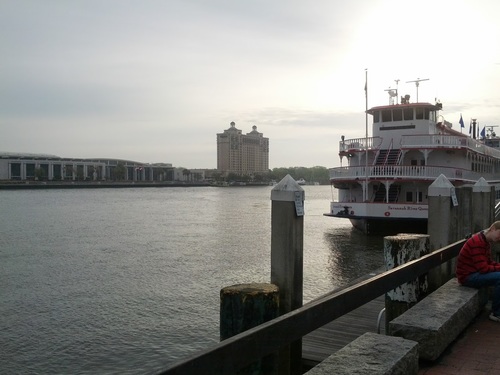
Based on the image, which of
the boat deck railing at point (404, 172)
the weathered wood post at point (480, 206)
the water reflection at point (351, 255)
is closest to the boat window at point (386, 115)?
the boat deck railing at point (404, 172)

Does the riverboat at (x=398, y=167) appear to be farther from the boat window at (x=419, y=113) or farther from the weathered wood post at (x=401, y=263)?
the weathered wood post at (x=401, y=263)

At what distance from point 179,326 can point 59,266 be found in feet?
35.5

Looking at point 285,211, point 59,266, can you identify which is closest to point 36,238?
point 59,266

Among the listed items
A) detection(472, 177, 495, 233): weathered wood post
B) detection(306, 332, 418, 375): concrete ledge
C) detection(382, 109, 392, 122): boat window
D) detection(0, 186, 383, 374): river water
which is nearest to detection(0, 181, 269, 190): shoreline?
detection(0, 186, 383, 374): river water

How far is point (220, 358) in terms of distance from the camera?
9.57ft

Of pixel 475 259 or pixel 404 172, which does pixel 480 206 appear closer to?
pixel 475 259

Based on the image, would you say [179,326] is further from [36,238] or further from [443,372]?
[36,238]

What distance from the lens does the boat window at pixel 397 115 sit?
3144 centimetres

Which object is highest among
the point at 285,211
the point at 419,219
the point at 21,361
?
the point at 285,211

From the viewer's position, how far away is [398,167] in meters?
27.3

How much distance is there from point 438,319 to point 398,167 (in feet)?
75.6

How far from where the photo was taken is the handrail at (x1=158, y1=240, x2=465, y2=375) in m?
2.79

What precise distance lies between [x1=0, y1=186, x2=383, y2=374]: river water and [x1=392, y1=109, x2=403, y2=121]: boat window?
7.79 meters

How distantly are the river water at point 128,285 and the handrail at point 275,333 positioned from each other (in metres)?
2.55
